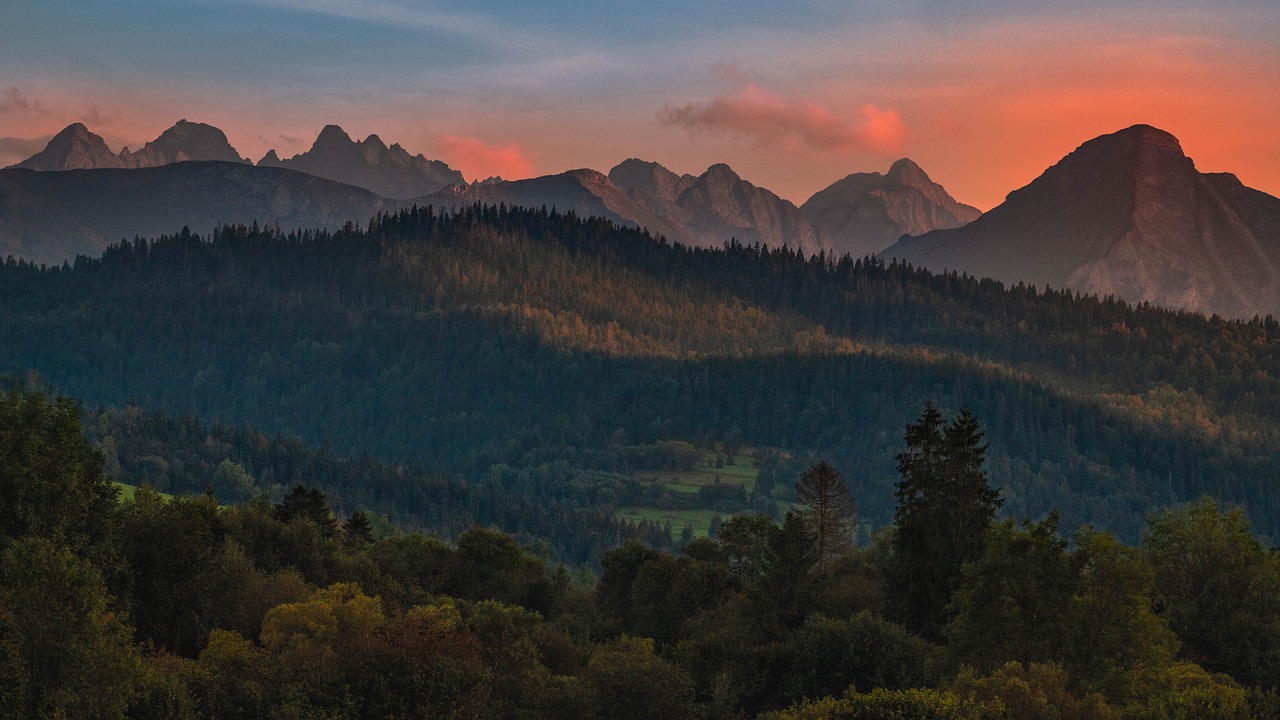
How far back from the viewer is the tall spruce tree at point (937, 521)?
400ft

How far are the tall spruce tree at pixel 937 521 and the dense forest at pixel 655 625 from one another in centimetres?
24

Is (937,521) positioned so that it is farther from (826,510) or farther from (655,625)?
(655,625)

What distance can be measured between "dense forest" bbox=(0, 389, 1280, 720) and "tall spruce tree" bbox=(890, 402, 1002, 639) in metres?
0.24

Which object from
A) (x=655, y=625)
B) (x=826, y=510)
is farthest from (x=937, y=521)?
(x=655, y=625)

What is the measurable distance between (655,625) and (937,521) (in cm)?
3491

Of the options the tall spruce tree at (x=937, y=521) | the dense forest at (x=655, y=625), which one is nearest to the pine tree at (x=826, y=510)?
the dense forest at (x=655, y=625)

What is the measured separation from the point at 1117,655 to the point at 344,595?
56.6 metres

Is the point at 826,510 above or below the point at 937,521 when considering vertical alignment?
below

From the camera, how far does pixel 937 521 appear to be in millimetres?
123188

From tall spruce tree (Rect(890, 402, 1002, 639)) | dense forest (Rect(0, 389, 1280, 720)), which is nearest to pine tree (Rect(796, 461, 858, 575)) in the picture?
dense forest (Rect(0, 389, 1280, 720))

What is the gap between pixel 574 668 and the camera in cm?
11475

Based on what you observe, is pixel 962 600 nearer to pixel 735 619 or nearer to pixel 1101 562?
pixel 1101 562

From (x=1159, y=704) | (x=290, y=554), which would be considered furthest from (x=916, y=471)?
(x=290, y=554)

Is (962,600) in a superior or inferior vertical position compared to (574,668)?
superior
